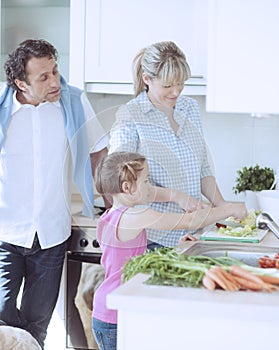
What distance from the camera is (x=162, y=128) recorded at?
2.78m

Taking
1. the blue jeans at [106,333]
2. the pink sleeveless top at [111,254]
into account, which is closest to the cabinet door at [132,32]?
the pink sleeveless top at [111,254]

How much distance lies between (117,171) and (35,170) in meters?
0.82

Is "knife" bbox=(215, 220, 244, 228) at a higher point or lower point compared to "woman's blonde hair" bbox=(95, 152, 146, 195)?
lower

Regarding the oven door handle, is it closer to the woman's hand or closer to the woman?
the woman

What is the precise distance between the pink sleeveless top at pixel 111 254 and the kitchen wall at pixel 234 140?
140 cm

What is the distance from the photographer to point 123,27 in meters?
3.52

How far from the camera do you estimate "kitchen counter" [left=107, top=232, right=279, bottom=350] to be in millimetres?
1678

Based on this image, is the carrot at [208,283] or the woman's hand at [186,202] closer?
the carrot at [208,283]

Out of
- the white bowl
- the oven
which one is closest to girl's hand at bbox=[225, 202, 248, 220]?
the white bowl

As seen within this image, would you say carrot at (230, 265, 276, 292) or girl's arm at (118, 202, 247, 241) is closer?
carrot at (230, 265, 276, 292)

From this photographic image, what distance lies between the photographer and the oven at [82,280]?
3.37m

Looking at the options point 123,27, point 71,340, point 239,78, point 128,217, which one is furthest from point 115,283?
point 123,27

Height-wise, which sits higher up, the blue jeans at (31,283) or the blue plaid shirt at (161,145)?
the blue plaid shirt at (161,145)

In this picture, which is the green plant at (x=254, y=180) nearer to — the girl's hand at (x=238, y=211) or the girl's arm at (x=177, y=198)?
the girl's hand at (x=238, y=211)
